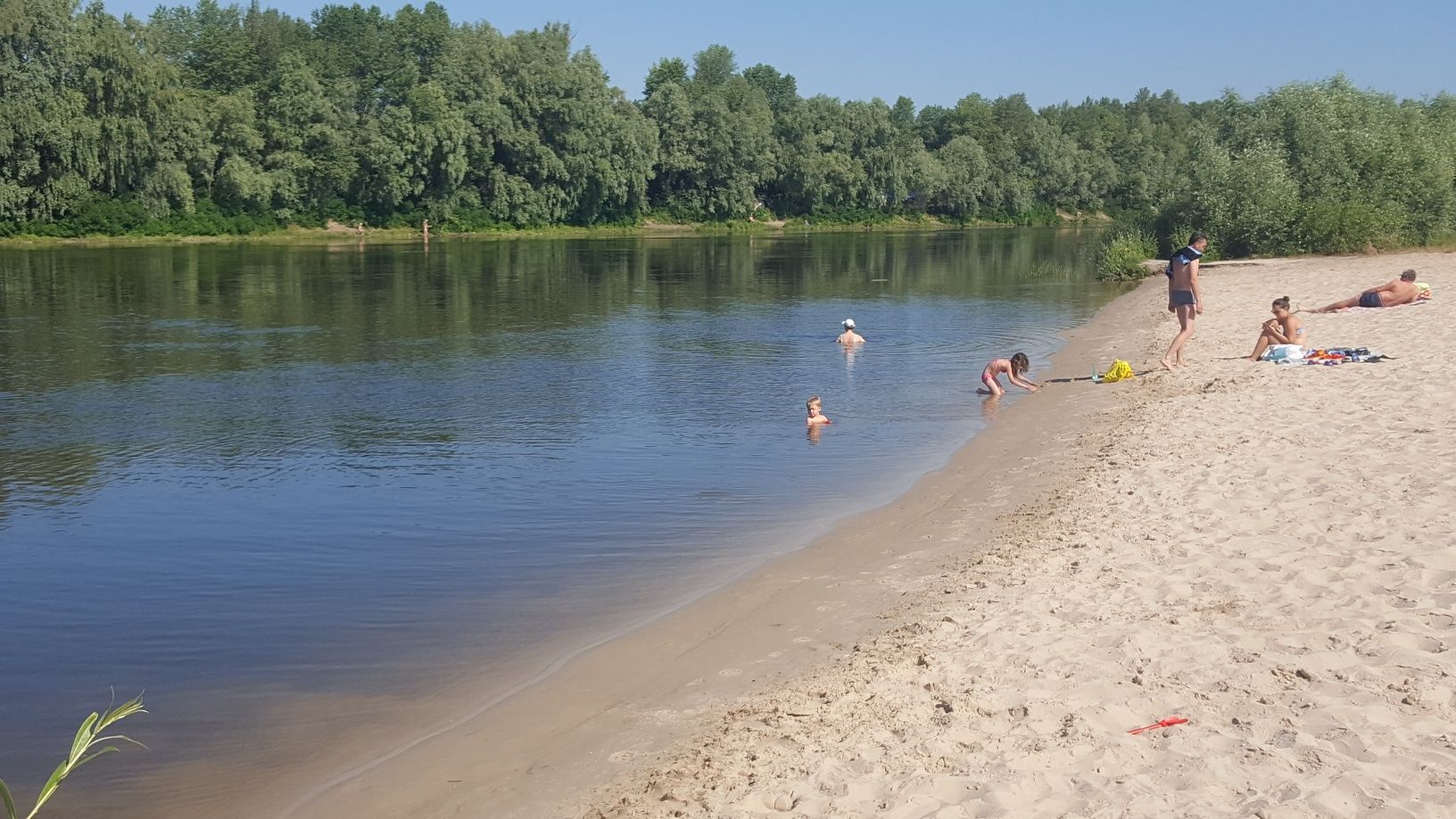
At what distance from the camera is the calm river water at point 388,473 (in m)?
10.1

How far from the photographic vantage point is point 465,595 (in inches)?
452

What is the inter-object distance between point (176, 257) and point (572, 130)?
36.9 metres

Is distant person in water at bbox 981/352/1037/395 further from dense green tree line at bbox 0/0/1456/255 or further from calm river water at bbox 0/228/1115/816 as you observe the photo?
dense green tree line at bbox 0/0/1456/255

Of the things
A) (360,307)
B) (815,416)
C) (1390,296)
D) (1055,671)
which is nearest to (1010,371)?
(815,416)

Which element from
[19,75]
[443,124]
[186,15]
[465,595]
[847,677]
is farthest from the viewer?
[186,15]

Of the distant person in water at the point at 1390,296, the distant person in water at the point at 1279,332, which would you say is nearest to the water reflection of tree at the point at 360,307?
the distant person in water at the point at 1279,332

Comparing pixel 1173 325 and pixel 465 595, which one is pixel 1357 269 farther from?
pixel 465 595

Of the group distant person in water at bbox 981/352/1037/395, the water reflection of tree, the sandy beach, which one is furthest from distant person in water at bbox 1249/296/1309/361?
the water reflection of tree

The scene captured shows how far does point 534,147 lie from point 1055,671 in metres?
87.1

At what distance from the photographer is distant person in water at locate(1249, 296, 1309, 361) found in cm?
2155

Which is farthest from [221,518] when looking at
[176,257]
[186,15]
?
[186,15]

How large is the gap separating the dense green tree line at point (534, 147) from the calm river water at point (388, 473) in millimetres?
19095

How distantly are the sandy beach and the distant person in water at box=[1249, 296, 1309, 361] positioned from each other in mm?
7235

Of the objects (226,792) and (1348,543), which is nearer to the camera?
(226,792)
